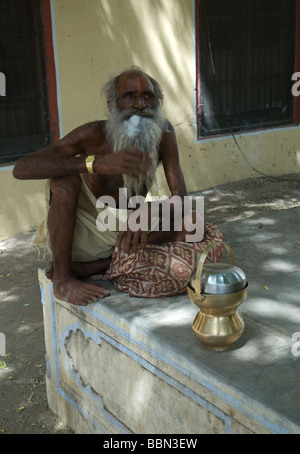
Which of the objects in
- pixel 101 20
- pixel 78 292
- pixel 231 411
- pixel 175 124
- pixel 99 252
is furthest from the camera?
pixel 175 124

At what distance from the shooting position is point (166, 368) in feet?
7.56

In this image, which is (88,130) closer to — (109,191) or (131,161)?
(109,191)

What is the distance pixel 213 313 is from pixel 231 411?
0.41 meters

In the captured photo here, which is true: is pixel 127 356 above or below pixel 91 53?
below

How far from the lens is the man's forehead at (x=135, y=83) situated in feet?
9.62

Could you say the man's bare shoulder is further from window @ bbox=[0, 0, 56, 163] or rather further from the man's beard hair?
window @ bbox=[0, 0, 56, 163]

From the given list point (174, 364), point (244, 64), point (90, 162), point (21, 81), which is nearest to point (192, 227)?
point (90, 162)

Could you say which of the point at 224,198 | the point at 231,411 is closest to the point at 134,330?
the point at 231,411

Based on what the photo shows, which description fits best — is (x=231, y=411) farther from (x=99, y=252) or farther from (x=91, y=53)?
(x=91, y=53)

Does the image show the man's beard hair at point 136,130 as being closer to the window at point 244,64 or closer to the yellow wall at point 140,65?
the yellow wall at point 140,65

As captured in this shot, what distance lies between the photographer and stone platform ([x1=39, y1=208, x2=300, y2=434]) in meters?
2.02

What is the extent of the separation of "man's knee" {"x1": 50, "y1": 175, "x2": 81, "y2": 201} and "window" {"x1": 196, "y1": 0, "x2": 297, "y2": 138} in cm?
479

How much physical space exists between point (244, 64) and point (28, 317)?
5043mm

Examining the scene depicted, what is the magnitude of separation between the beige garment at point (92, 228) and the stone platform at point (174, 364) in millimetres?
226
